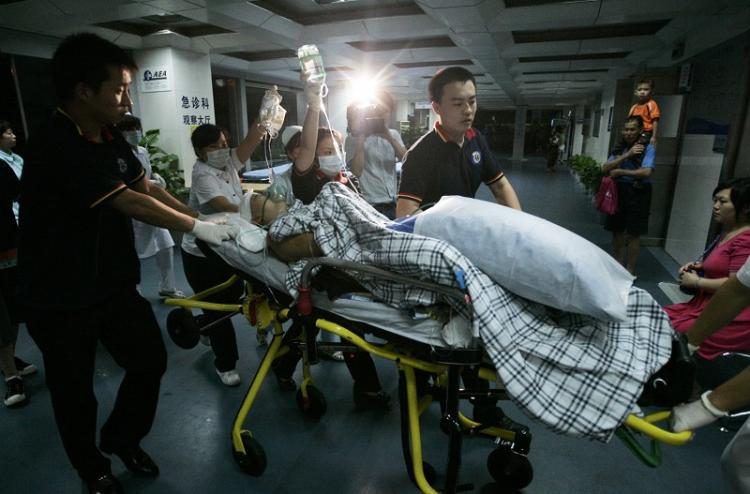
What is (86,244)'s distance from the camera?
1417mm

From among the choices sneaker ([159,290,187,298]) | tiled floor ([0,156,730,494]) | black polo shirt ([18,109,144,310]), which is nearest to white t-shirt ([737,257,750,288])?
tiled floor ([0,156,730,494])

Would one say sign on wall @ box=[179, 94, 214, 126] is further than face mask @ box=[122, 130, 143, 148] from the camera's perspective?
Yes

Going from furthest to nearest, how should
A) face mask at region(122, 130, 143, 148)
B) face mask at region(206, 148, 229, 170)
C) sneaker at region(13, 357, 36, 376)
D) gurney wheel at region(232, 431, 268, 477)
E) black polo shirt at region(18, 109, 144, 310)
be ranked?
face mask at region(122, 130, 143, 148) < sneaker at region(13, 357, 36, 376) < face mask at region(206, 148, 229, 170) < gurney wheel at region(232, 431, 268, 477) < black polo shirt at region(18, 109, 144, 310)

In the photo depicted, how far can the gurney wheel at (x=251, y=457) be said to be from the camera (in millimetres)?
1659

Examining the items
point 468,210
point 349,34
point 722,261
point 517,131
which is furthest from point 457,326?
point 517,131

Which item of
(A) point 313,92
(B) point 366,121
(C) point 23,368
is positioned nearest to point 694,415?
(A) point 313,92

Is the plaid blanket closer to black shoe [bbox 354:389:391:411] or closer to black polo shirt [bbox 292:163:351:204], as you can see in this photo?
black polo shirt [bbox 292:163:351:204]

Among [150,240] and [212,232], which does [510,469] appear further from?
[150,240]

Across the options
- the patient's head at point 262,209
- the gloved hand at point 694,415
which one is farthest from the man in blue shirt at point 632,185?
the patient's head at point 262,209

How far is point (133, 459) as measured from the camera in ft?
5.59

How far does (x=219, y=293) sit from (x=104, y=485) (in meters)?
0.90

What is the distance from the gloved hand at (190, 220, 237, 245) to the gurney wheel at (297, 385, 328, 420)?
2.90ft

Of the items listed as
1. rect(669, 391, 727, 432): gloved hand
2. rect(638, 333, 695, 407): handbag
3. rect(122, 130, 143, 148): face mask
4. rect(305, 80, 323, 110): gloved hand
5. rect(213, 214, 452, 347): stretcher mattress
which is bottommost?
rect(669, 391, 727, 432): gloved hand

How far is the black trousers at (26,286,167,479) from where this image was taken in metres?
1.42
